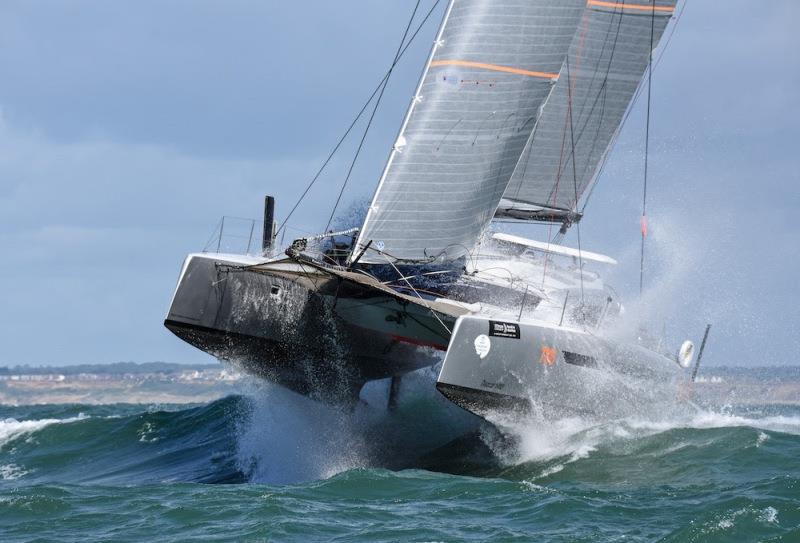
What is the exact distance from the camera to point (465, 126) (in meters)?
12.3

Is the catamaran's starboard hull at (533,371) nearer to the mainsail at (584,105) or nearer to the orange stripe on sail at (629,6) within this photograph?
the mainsail at (584,105)

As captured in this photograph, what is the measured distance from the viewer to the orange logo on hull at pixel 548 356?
11531mm

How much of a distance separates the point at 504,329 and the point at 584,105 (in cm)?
563

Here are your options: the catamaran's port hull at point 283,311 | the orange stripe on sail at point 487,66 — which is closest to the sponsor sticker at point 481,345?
the catamaran's port hull at point 283,311

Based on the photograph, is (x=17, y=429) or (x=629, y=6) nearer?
(x=629, y=6)

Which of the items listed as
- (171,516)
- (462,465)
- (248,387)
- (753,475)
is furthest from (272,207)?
(753,475)

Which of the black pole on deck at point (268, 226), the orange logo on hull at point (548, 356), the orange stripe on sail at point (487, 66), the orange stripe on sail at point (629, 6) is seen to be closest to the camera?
the orange logo on hull at point (548, 356)

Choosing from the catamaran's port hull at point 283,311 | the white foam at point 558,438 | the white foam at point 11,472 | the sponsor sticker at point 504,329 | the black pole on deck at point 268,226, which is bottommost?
the white foam at point 11,472

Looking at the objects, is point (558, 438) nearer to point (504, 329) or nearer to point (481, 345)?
point (504, 329)

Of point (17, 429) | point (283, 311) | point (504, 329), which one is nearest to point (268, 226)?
point (283, 311)

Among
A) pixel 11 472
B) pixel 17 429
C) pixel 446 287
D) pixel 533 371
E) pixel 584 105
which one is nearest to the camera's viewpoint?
pixel 533 371

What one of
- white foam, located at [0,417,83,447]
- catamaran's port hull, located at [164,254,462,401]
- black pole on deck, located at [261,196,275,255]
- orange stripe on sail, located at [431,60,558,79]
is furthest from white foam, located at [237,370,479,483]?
white foam, located at [0,417,83,447]

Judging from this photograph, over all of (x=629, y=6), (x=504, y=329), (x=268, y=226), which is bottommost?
(x=504, y=329)

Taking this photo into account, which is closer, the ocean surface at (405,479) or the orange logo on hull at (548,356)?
the ocean surface at (405,479)
